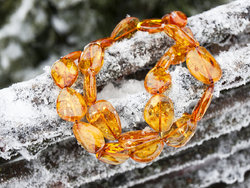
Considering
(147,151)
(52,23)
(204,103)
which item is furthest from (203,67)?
(52,23)

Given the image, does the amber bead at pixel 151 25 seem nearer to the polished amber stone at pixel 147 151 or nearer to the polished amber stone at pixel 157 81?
the polished amber stone at pixel 157 81

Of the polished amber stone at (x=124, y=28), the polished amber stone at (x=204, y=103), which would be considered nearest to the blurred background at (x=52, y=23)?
the polished amber stone at (x=124, y=28)

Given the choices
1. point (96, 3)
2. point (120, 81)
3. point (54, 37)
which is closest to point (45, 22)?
point (54, 37)

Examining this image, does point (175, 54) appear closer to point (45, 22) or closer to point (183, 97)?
point (183, 97)

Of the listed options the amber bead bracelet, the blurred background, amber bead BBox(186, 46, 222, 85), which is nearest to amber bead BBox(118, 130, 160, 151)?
the amber bead bracelet

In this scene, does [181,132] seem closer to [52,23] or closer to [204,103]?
[204,103]

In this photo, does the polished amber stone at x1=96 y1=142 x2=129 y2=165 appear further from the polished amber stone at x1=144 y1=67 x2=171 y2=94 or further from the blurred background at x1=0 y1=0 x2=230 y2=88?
the blurred background at x1=0 y1=0 x2=230 y2=88
